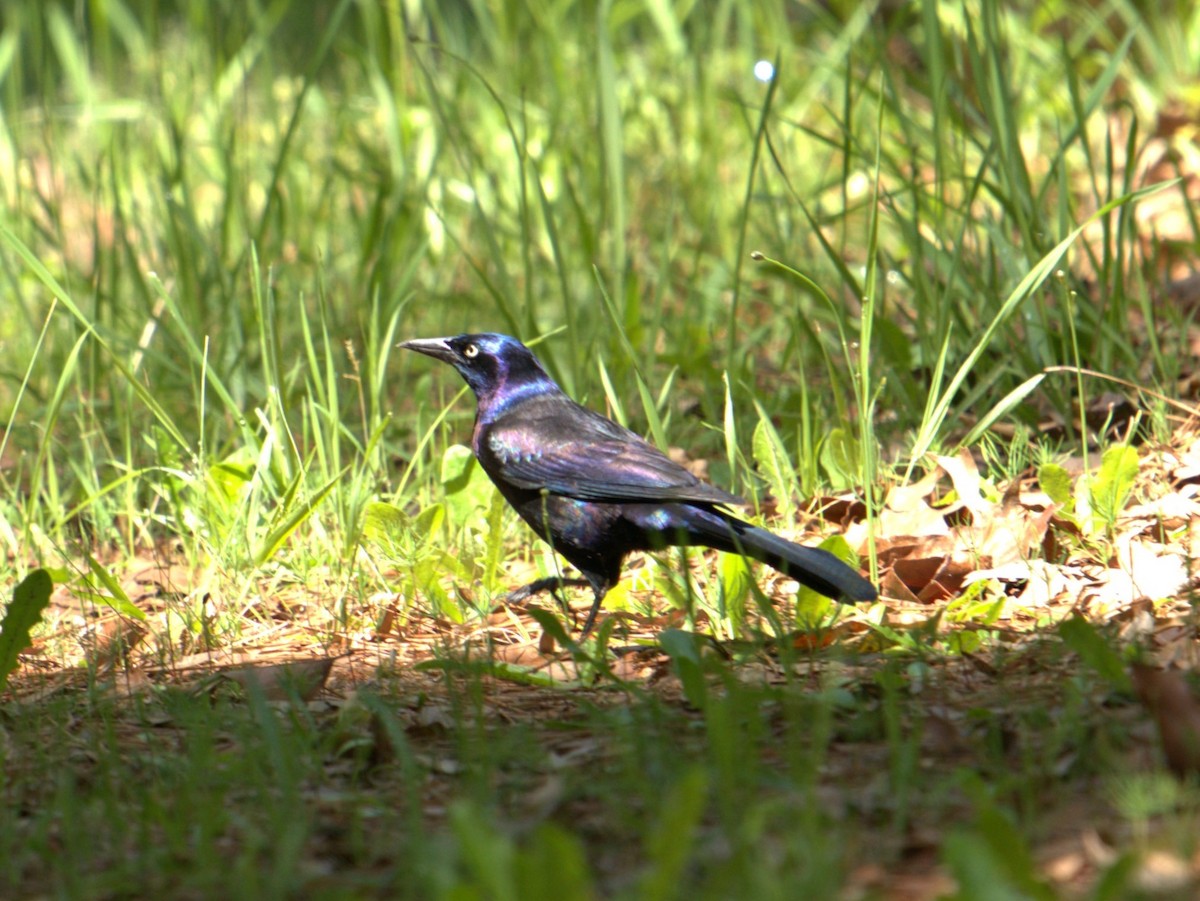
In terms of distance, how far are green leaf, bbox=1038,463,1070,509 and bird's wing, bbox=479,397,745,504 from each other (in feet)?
2.72

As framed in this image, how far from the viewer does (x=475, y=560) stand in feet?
11.7

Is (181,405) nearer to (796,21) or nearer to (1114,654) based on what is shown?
(1114,654)

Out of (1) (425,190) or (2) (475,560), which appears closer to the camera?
(2) (475,560)

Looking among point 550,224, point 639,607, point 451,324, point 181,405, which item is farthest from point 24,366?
point 639,607

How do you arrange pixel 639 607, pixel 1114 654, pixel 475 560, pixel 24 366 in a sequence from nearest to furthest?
pixel 1114 654 → pixel 639 607 → pixel 475 560 → pixel 24 366

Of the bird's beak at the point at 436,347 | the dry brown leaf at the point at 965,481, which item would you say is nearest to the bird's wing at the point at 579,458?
the bird's beak at the point at 436,347

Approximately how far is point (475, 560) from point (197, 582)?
2.33ft

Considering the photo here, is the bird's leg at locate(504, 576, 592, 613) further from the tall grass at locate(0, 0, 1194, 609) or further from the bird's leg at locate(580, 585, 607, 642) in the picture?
the tall grass at locate(0, 0, 1194, 609)

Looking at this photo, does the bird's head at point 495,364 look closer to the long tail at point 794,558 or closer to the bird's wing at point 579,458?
the bird's wing at point 579,458

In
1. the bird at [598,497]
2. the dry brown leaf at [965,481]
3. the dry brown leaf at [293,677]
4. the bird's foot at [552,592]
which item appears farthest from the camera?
the dry brown leaf at [965,481]

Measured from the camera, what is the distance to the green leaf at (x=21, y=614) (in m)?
2.62

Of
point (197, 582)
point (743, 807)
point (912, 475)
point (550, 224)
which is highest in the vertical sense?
point (550, 224)

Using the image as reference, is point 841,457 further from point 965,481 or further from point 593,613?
point 593,613

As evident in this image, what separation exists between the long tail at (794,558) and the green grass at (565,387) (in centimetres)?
9
